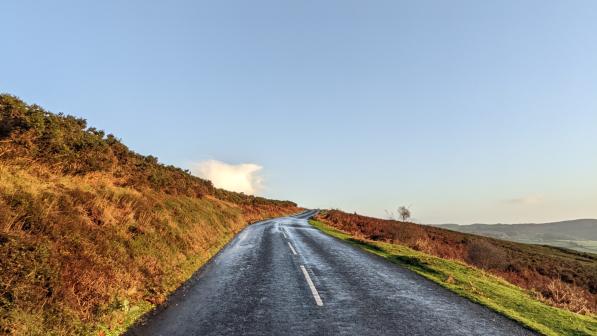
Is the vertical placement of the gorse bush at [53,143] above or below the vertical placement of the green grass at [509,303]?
above

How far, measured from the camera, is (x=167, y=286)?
9312 mm

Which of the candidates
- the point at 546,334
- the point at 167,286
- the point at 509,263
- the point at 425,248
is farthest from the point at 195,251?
the point at 509,263

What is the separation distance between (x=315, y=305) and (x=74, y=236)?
5.74m

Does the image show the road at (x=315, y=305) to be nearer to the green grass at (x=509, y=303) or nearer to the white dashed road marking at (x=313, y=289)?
the white dashed road marking at (x=313, y=289)

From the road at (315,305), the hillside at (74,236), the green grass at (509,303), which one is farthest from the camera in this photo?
the green grass at (509,303)

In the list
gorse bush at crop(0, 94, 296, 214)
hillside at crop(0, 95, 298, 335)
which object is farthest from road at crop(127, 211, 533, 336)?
gorse bush at crop(0, 94, 296, 214)

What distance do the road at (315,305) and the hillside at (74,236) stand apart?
1000 millimetres

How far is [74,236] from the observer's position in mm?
8070

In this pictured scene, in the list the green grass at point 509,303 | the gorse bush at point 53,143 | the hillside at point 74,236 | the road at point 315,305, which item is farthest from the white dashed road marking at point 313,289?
the gorse bush at point 53,143

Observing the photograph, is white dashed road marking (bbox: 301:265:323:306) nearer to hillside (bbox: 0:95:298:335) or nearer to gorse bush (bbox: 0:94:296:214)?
hillside (bbox: 0:95:298:335)

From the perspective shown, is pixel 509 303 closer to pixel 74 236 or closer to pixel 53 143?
pixel 74 236

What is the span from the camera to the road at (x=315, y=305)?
246 inches

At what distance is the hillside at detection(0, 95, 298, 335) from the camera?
591cm

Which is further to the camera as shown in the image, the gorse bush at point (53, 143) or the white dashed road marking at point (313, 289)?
the gorse bush at point (53, 143)
